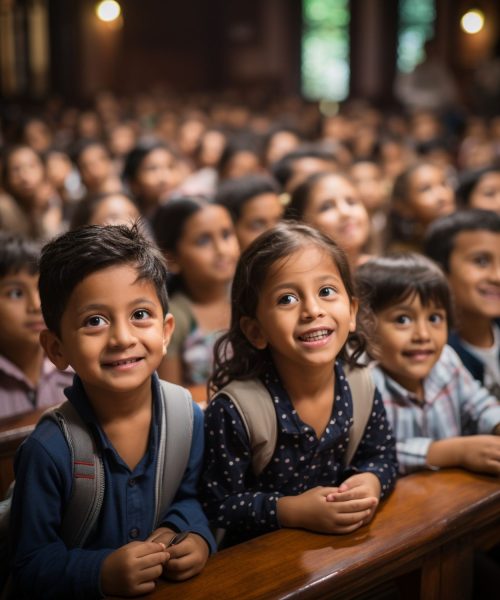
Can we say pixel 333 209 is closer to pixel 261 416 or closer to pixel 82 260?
pixel 261 416

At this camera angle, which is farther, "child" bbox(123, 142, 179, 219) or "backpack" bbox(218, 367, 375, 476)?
"child" bbox(123, 142, 179, 219)

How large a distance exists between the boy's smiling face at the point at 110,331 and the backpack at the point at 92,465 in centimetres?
11

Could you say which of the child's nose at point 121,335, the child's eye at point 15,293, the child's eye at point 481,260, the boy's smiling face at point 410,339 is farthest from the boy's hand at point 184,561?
the child's eye at point 481,260

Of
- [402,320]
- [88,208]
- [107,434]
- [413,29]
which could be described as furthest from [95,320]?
[413,29]

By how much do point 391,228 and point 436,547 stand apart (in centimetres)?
303

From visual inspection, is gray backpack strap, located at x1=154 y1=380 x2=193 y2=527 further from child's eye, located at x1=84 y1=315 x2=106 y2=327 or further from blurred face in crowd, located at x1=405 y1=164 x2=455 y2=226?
blurred face in crowd, located at x1=405 y1=164 x2=455 y2=226

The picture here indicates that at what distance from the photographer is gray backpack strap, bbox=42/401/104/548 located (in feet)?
5.08

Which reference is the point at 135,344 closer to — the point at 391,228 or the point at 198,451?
the point at 198,451

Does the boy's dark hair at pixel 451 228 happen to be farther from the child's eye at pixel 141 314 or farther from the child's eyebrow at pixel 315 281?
the child's eye at pixel 141 314

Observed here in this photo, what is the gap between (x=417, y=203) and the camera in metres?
4.38

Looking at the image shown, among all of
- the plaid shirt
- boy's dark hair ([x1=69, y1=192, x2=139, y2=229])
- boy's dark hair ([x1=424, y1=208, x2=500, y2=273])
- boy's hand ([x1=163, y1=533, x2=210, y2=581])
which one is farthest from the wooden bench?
boy's dark hair ([x1=69, y1=192, x2=139, y2=229])

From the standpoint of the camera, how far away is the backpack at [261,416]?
174 cm

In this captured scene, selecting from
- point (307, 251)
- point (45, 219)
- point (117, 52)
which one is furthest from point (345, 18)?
point (307, 251)

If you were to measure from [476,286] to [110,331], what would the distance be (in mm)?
1616
